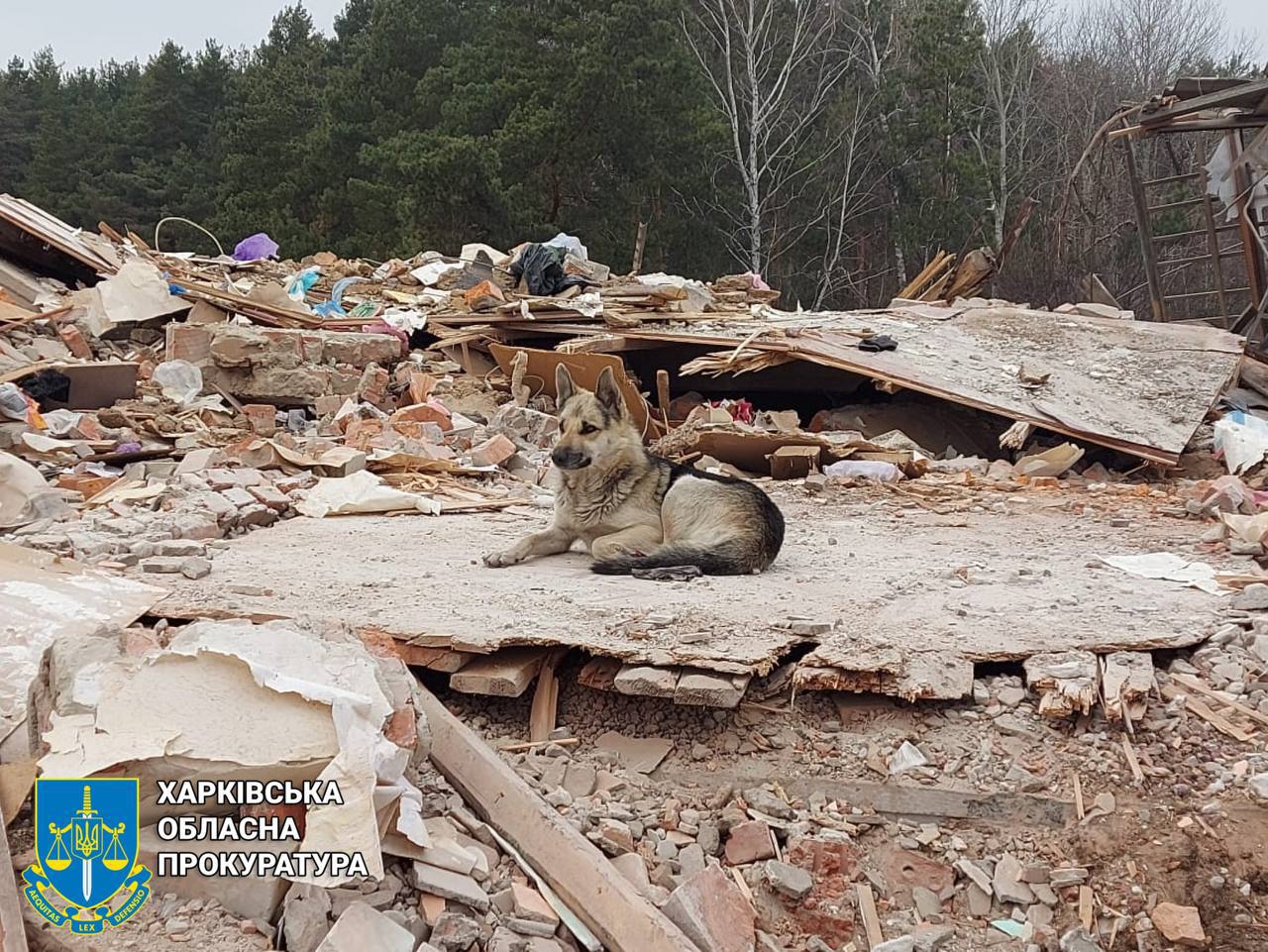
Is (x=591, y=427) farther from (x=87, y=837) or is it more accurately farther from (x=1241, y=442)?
(x=1241, y=442)

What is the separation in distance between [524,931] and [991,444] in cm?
896

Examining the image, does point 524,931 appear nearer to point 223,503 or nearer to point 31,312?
point 223,503

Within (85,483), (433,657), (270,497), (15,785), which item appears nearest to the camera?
(15,785)

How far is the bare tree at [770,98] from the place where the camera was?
25078 mm

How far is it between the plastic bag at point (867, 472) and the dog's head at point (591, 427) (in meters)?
3.21

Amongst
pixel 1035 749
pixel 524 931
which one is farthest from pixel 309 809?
pixel 1035 749

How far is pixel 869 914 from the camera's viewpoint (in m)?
3.24

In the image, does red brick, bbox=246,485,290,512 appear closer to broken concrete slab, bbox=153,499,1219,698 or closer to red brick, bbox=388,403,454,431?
broken concrete slab, bbox=153,499,1219,698

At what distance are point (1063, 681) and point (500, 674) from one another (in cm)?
213

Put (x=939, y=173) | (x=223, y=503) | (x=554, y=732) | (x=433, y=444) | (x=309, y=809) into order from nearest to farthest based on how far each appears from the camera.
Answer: (x=309, y=809)
(x=554, y=732)
(x=223, y=503)
(x=433, y=444)
(x=939, y=173)

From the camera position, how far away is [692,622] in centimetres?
429

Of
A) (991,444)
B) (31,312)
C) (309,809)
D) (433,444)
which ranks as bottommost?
(991,444)

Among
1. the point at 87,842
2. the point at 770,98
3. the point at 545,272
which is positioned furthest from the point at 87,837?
the point at 770,98

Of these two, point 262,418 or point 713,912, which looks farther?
point 262,418
